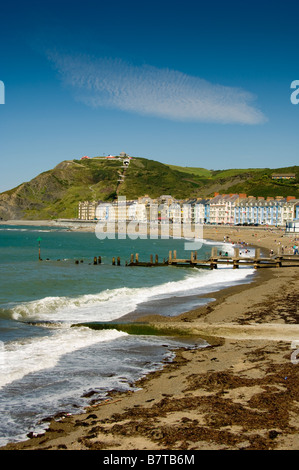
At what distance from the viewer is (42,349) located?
49.0 feet

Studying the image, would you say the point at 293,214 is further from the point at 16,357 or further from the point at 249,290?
the point at 16,357

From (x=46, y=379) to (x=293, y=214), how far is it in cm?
13251

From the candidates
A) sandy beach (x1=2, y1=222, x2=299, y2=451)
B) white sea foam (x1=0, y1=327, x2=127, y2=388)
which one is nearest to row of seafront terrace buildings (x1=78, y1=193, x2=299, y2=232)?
white sea foam (x1=0, y1=327, x2=127, y2=388)

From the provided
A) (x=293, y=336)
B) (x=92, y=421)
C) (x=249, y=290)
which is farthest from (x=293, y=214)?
(x=92, y=421)

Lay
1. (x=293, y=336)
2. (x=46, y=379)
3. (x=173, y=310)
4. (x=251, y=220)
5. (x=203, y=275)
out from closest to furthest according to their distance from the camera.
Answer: (x=46, y=379) → (x=293, y=336) → (x=173, y=310) → (x=203, y=275) → (x=251, y=220)

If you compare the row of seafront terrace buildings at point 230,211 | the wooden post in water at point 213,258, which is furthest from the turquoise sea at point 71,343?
the row of seafront terrace buildings at point 230,211

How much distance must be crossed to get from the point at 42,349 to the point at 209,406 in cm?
743

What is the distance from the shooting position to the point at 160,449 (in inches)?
303

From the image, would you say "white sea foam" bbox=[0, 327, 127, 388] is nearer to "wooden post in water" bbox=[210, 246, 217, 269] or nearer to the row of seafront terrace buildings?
"wooden post in water" bbox=[210, 246, 217, 269]

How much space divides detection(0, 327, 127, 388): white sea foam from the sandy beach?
3377 millimetres

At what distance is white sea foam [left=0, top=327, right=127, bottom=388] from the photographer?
12.9 m

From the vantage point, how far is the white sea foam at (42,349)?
12859mm

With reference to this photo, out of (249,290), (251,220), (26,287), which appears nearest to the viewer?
(249,290)

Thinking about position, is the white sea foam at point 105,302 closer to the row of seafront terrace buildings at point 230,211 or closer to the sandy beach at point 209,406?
the sandy beach at point 209,406
